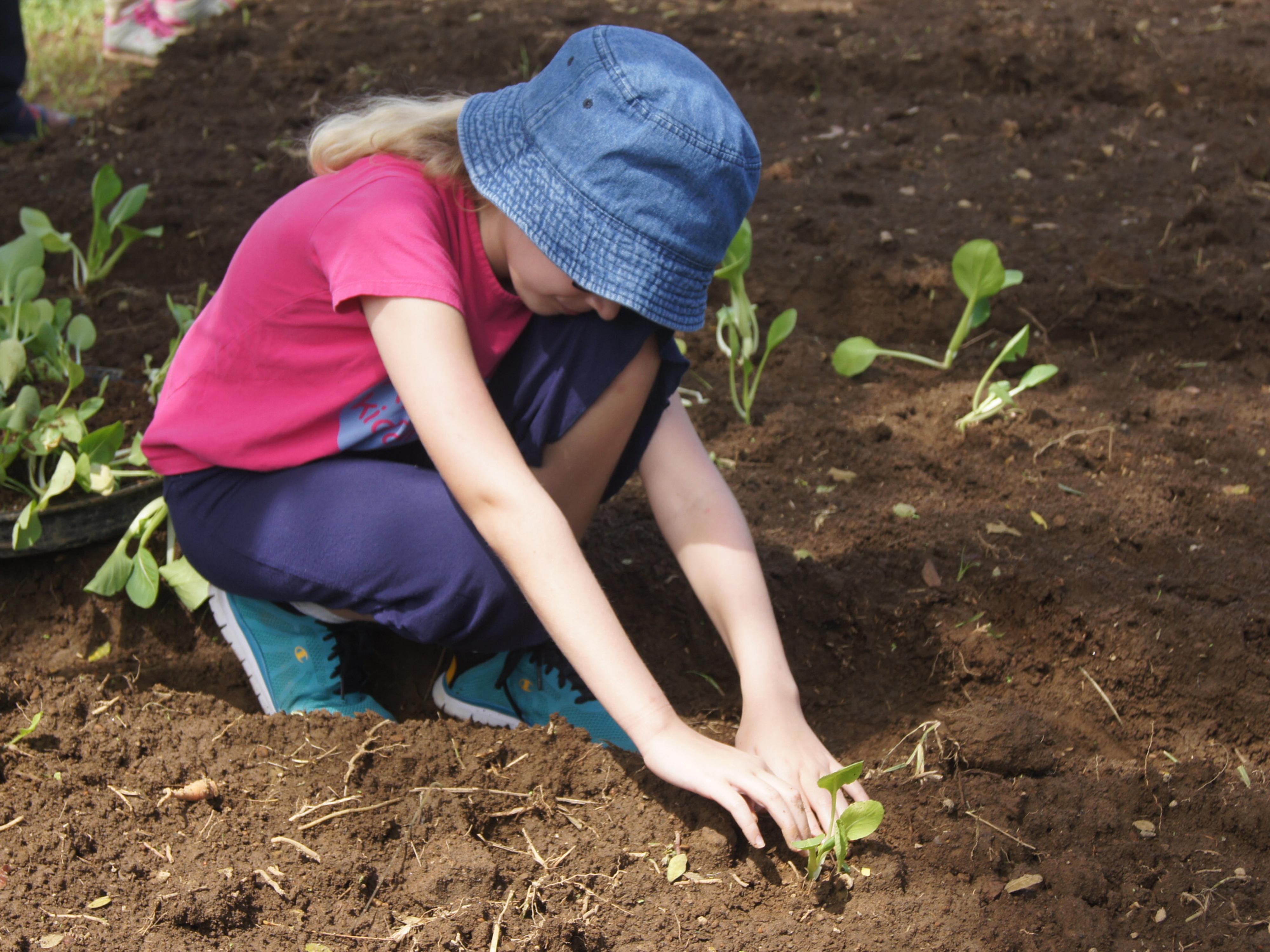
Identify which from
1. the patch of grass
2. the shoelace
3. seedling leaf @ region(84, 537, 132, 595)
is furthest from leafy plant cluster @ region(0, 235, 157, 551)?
the patch of grass

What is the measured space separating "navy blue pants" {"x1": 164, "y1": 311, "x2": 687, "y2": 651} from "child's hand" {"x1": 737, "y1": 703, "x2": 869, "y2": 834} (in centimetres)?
42

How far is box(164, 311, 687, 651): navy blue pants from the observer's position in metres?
1.65

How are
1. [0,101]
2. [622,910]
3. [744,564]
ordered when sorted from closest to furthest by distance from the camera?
1. [622,910]
2. [744,564]
3. [0,101]

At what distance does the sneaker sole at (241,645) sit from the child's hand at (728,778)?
79 centimetres

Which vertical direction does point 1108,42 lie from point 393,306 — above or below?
below

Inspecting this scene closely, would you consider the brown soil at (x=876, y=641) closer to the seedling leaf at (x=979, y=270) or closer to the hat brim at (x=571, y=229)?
the seedling leaf at (x=979, y=270)

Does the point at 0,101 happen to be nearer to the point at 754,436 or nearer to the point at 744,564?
the point at 754,436

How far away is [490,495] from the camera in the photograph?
137 centimetres

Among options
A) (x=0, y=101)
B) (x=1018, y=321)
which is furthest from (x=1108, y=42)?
(x=0, y=101)

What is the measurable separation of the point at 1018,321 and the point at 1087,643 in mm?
1091

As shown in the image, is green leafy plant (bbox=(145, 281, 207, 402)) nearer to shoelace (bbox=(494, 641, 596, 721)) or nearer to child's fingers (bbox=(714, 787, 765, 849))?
shoelace (bbox=(494, 641, 596, 721))

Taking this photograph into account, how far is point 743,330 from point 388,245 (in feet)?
3.81

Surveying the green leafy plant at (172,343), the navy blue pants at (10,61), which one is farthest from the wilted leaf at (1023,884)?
the navy blue pants at (10,61)

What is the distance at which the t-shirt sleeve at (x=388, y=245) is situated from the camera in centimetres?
137
